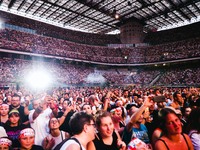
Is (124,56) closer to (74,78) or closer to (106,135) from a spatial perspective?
(74,78)

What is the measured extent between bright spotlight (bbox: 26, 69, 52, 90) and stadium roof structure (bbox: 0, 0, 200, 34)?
11.5 m

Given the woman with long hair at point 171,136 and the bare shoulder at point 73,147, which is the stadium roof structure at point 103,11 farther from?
the bare shoulder at point 73,147

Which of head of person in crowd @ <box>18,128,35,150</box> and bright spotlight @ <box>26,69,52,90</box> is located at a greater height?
bright spotlight @ <box>26,69,52,90</box>

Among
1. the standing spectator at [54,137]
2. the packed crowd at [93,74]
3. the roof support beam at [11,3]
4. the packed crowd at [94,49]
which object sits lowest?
the standing spectator at [54,137]

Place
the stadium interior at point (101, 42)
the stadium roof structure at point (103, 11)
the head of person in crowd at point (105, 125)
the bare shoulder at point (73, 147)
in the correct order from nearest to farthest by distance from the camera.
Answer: the bare shoulder at point (73, 147) < the head of person in crowd at point (105, 125) < the stadium roof structure at point (103, 11) < the stadium interior at point (101, 42)

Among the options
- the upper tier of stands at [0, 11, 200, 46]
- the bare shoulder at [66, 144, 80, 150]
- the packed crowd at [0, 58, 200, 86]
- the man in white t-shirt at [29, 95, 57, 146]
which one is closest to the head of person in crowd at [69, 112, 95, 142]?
the bare shoulder at [66, 144, 80, 150]

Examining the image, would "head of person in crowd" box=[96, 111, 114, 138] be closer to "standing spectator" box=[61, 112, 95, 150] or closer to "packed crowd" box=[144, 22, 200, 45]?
"standing spectator" box=[61, 112, 95, 150]

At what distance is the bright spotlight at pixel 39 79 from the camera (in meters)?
26.9

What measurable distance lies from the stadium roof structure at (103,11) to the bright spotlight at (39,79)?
11509mm

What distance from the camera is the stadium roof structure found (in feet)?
90.8

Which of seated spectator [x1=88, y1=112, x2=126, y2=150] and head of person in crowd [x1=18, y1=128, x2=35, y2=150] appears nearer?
seated spectator [x1=88, y1=112, x2=126, y2=150]

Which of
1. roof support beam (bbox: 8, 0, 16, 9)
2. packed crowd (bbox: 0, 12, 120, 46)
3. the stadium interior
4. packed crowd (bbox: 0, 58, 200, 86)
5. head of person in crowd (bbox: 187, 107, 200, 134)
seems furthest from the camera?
packed crowd (bbox: 0, 12, 120, 46)

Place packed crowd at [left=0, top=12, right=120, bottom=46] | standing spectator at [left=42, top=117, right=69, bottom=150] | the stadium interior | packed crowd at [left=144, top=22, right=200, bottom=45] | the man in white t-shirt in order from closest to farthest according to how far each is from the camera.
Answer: standing spectator at [left=42, top=117, right=69, bottom=150], the man in white t-shirt, the stadium interior, packed crowd at [left=0, top=12, right=120, bottom=46], packed crowd at [left=144, top=22, right=200, bottom=45]

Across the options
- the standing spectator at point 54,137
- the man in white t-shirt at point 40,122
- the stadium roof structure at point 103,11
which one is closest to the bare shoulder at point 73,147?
the standing spectator at point 54,137
